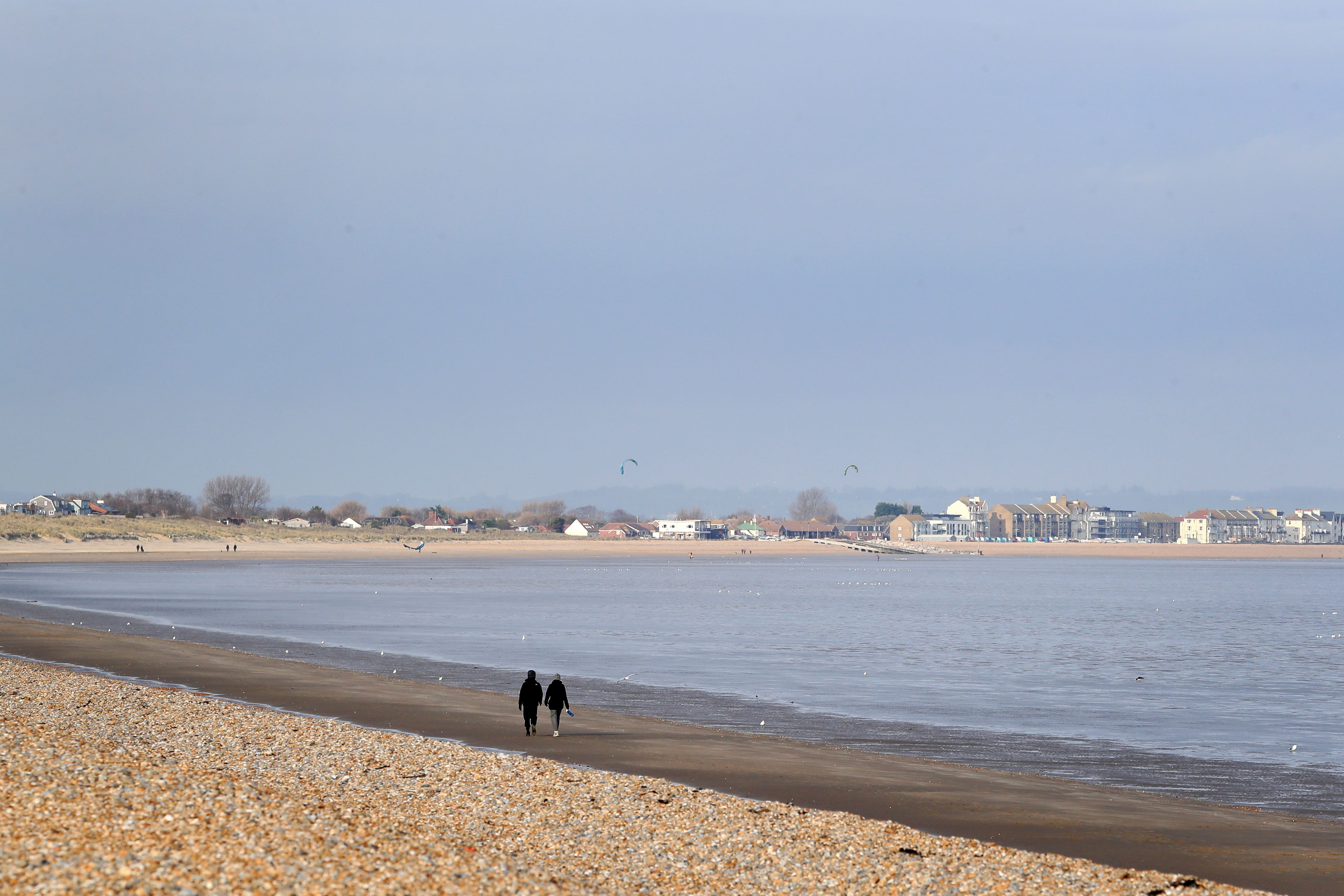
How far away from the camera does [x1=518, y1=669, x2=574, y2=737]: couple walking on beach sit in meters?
20.4

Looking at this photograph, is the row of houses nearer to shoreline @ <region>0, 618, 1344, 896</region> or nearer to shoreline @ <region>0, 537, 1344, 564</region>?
shoreline @ <region>0, 537, 1344, 564</region>

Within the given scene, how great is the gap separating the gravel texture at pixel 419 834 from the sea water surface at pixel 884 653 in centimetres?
716

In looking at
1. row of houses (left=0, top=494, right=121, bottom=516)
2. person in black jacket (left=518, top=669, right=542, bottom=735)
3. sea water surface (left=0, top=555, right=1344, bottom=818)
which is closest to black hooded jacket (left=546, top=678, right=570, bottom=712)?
person in black jacket (left=518, top=669, right=542, bottom=735)

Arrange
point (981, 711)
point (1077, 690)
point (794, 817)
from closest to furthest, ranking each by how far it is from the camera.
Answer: point (794, 817) → point (981, 711) → point (1077, 690)

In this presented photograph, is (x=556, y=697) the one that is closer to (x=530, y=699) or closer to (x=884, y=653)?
(x=530, y=699)

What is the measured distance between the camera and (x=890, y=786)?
17.0 m

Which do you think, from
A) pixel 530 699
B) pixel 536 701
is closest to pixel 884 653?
pixel 536 701

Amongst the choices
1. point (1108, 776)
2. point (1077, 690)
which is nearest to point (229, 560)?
point (1077, 690)

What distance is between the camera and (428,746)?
59.2ft

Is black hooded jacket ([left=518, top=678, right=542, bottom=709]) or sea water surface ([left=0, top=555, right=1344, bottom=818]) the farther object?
sea water surface ([left=0, top=555, right=1344, bottom=818])

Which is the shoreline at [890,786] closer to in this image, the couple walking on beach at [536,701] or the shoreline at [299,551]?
the couple walking on beach at [536,701]

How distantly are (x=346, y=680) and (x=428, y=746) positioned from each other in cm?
1145

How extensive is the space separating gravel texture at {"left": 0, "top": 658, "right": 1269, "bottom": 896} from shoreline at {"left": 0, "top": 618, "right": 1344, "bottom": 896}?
112cm

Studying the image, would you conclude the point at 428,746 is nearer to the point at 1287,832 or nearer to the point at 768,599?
the point at 1287,832
